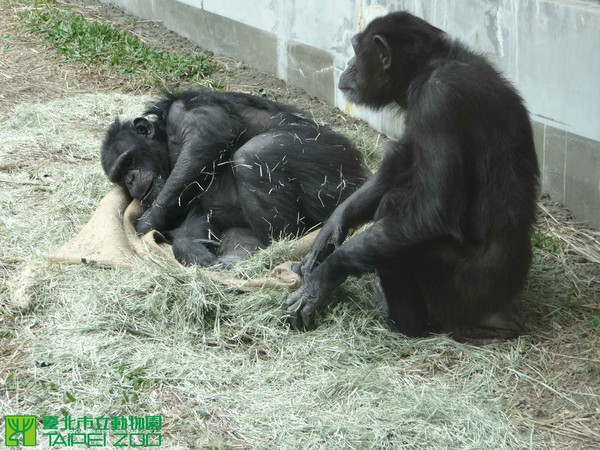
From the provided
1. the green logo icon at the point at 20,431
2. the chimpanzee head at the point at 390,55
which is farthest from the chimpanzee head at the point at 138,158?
the green logo icon at the point at 20,431

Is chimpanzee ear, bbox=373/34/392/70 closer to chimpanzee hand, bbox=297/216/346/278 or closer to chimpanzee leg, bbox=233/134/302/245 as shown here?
chimpanzee hand, bbox=297/216/346/278

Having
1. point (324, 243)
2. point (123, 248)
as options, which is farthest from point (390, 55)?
point (123, 248)

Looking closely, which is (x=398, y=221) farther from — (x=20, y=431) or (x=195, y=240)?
(x=20, y=431)

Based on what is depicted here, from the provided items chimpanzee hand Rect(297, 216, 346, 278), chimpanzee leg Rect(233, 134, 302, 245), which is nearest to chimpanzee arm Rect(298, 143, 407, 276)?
chimpanzee hand Rect(297, 216, 346, 278)

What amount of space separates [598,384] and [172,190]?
3.13 metres

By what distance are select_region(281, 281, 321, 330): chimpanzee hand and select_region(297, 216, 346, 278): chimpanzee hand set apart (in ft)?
Answer: 0.78

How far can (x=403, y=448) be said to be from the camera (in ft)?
13.3

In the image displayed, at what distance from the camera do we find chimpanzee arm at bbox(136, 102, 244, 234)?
249 inches

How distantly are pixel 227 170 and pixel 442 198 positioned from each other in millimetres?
2194

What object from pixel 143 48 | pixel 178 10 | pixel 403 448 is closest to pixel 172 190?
pixel 403 448

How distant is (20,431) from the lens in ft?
13.9

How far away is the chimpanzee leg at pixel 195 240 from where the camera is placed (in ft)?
19.8

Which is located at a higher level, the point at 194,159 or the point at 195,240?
Answer: the point at 194,159

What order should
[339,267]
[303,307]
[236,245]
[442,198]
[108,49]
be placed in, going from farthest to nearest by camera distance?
1. [108,49]
2. [236,245]
3. [303,307]
4. [339,267]
5. [442,198]
